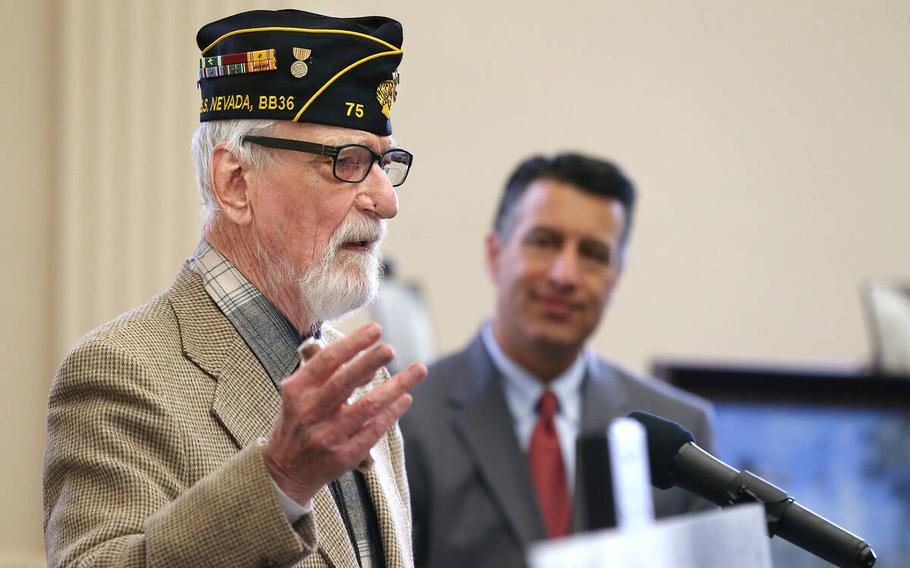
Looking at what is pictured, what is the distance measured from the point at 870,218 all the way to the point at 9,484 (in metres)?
3.48

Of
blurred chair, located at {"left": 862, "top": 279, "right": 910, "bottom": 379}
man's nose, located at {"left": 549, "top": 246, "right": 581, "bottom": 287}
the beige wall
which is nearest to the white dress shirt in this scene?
man's nose, located at {"left": 549, "top": 246, "right": 581, "bottom": 287}

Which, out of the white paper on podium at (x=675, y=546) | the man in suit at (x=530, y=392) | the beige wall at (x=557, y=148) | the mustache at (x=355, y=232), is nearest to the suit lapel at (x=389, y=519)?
the mustache at (x=355, y=232)

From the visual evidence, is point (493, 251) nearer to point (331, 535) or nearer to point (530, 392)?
point (530, 392)

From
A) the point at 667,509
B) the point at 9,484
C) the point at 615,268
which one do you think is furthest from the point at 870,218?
the point at 9,484

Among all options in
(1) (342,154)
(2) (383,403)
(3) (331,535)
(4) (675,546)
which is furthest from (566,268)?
(4) (675,546)

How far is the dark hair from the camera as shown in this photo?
389 cm

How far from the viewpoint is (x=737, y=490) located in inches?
63.6

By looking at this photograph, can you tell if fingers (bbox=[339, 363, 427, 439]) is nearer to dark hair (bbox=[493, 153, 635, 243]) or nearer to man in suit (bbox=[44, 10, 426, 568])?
man in suit (bbox=[44, 10, 426, 568])

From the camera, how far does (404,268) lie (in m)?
4.49

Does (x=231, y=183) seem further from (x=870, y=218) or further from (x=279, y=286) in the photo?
(x=870, y=218)

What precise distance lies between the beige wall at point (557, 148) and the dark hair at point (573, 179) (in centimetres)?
60

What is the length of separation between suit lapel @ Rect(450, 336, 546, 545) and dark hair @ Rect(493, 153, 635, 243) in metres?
0.48

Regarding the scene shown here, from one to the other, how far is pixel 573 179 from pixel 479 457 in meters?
0.93

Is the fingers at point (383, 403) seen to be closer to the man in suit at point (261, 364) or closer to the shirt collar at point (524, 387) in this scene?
the man in suit at point (261, 364)
